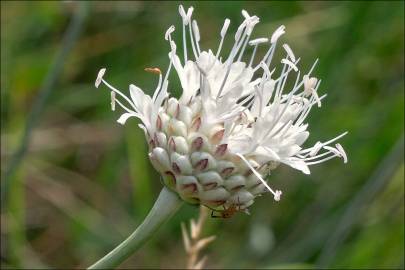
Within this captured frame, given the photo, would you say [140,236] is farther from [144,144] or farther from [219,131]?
[144,144]

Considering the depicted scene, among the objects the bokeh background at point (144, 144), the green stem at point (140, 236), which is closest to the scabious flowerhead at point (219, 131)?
the green stem at point (140, 236)

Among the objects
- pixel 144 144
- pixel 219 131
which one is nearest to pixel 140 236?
pixel 219 131

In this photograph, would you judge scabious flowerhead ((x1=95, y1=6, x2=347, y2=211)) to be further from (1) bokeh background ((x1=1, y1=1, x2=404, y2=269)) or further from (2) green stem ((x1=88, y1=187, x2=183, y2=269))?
(1) bokeh background ((x1=1, y1=1, x2=404, y2=269))

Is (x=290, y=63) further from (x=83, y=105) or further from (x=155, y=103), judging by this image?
(x=83, y=105)

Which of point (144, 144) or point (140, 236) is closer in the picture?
point (140, 236)

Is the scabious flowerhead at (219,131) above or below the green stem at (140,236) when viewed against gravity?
above

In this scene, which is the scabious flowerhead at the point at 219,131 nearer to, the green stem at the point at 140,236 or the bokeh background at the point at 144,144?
the green stem at the point at 140,236
